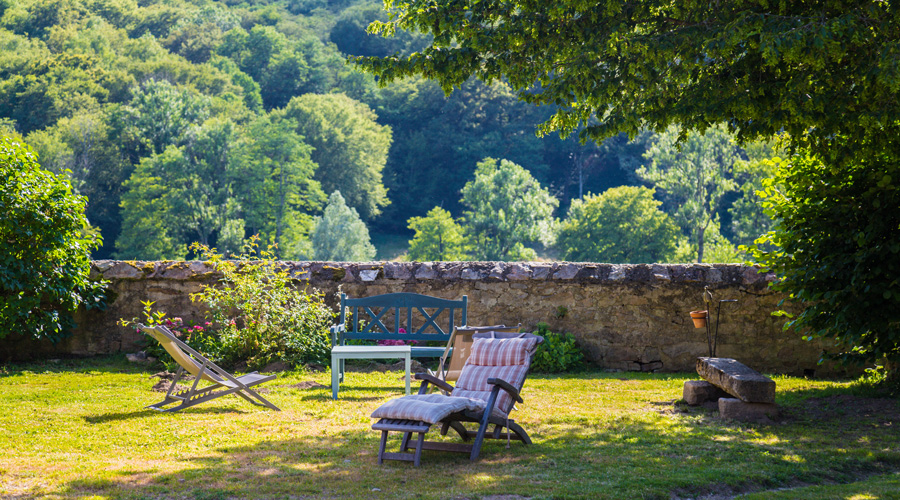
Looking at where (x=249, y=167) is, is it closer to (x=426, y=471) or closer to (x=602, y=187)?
(x=602, y=187)

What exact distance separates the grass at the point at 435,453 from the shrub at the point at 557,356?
4.26ft

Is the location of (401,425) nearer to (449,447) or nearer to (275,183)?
(449,447)

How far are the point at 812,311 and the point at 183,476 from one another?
534 cm

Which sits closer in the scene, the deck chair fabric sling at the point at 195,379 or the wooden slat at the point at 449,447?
the wooden slat at the point at 449,447

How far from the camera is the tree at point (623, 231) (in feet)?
143

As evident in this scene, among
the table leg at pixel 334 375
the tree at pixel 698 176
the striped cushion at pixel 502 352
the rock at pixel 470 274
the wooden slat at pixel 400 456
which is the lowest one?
the wooden slat at pixel 400 456

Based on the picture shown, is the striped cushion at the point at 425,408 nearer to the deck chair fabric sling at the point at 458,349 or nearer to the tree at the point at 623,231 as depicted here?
the deck chair fabric sling at the point at 458,349

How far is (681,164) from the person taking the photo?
45875mm

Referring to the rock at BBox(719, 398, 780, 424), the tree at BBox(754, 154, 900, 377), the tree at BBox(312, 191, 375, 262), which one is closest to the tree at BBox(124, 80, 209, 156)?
the tree at BBox(312, 191, 375, 262)

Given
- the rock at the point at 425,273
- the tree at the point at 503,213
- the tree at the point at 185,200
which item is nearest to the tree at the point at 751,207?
the tree at the point at 503,213

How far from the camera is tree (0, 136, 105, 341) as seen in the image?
8.41 m

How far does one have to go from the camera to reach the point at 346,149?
5509 centimetres

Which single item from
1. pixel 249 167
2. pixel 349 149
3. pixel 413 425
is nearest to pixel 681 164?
pixel 349 149

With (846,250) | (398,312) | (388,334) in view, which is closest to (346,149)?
(398,312)
